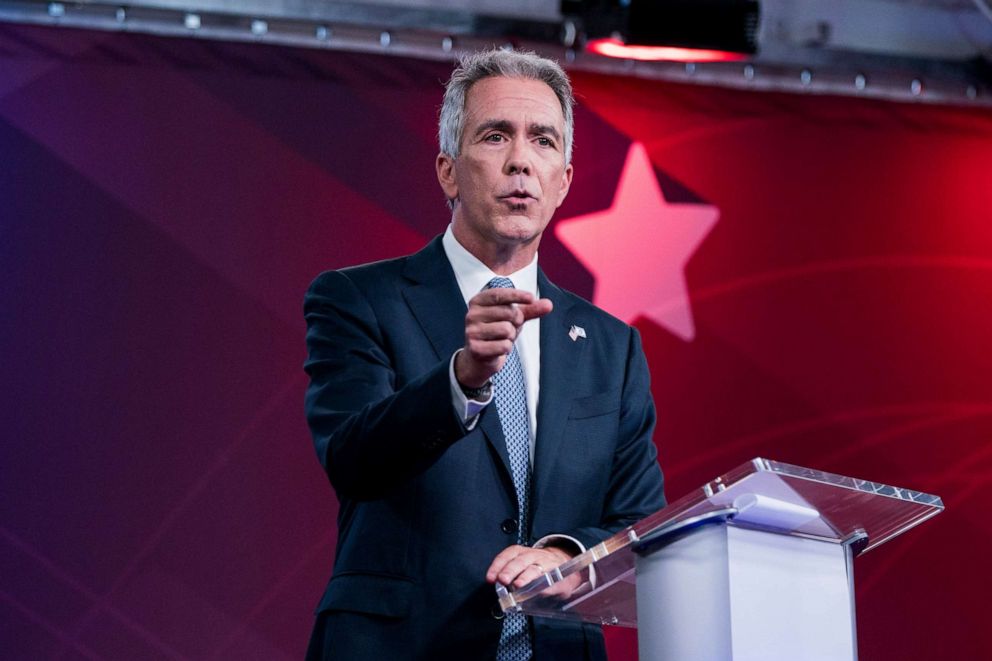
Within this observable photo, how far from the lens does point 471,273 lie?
7.10 feet

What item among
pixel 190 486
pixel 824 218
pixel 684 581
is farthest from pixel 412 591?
pixel 824 218

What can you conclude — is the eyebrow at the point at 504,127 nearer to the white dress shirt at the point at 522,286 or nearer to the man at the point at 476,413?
the man at the point at 476,413

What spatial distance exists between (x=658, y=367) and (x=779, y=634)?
348 cm

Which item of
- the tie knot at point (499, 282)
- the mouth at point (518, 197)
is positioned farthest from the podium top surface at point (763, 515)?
the mouth at point (518, 197)

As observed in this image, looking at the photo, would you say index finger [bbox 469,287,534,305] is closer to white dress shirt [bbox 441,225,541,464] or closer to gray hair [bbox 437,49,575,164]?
white dress shirt [bbox 441,225,541,464]

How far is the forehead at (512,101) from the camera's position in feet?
7.25

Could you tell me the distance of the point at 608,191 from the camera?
4918 millimetres

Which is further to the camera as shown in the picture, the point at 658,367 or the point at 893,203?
the point at 893,203

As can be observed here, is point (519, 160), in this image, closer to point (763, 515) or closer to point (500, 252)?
point (500, 252)

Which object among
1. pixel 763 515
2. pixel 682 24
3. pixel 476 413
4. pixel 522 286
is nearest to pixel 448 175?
pixel 522 286

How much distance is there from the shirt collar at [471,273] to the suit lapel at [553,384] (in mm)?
61

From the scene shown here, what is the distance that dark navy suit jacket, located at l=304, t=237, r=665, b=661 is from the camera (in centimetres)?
177

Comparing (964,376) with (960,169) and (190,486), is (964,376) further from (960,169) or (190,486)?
(190,486)

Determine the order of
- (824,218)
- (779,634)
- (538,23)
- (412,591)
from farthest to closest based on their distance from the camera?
(824,218) → (538,23) → (412,591) → (779,634)
